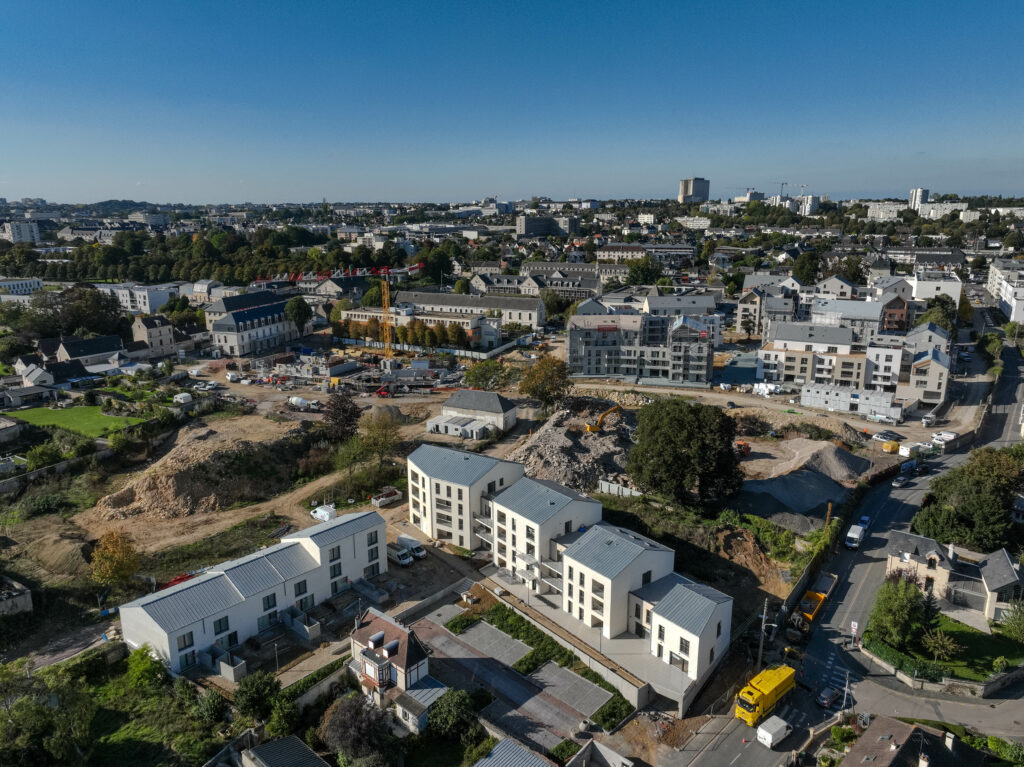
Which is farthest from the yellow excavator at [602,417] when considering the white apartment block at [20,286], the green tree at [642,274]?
the white apartment block at [20,286]

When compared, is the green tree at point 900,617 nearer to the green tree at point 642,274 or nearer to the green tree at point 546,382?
the green tree at point 546,382

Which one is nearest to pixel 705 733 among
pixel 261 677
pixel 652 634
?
pixel 652 634

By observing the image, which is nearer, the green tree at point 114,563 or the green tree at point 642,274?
the green tree at point 114,563

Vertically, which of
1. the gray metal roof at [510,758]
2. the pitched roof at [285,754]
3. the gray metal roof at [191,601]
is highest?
the gray metal roof at [191,601]

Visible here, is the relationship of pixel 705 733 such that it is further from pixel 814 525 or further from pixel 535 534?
pixel 814 525

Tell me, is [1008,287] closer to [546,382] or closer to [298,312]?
[546,382]

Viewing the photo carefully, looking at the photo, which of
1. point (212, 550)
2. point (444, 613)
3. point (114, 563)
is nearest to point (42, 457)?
point (212, 550)
